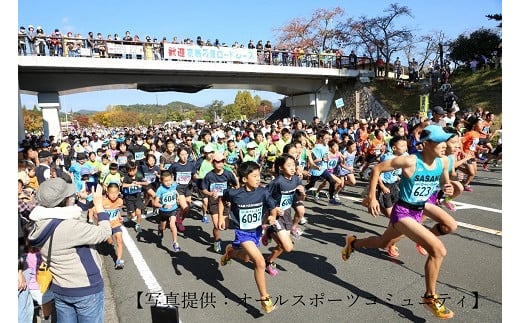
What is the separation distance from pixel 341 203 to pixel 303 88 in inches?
889

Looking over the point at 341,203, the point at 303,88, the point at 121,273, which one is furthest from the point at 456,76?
the point at 121,273

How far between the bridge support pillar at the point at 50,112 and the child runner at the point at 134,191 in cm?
1551

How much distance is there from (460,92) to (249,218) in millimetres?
24616

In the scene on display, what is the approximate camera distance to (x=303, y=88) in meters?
29.9

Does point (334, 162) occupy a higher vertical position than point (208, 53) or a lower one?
lower

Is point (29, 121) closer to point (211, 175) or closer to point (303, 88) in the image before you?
point (303, 88)

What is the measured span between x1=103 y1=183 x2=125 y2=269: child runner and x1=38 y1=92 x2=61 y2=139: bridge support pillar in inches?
675

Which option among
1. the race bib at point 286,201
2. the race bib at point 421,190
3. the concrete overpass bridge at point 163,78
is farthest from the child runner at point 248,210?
the concrete overpass bridge at point 163,78

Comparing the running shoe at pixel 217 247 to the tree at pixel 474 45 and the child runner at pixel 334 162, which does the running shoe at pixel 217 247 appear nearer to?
the child runner at pixel 334 162

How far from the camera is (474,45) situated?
27.6 m

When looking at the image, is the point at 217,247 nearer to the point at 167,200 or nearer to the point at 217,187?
the point at 217,187

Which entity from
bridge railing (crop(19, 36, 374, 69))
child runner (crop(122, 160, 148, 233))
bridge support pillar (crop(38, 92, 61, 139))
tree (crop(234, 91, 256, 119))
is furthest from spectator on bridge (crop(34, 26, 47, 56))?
tree (crop(234, 91, 256, 119))

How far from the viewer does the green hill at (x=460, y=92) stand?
21938mm

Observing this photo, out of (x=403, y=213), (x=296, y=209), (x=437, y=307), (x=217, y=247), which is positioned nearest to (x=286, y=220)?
(x=296, y=209)
